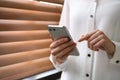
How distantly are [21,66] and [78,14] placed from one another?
370 millimetres

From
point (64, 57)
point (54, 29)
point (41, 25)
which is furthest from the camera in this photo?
point (41, 25)

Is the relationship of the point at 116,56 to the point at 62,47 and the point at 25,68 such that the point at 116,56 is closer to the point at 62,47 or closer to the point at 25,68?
the point at 62,47

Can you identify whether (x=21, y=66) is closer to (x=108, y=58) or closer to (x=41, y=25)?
(x=41, y=25)

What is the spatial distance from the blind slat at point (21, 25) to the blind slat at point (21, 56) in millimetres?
119

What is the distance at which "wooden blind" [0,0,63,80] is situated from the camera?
859 mm

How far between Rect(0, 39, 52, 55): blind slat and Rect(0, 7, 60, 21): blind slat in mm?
117

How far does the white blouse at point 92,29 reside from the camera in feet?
2.47

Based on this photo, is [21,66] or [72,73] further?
[21,66]

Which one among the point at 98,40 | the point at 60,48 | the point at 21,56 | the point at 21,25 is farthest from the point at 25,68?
the point at 98,40

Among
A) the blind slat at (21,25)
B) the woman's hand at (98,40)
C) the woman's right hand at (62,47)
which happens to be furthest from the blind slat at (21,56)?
the woman's hand at (98,40)

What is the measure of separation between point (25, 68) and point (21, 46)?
0.37 feet

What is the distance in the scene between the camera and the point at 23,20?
925 millimetres

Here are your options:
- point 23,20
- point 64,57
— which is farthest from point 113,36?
point 23,20

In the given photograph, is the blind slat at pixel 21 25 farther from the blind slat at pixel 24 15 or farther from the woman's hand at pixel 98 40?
the woman's hand at pixel 98 40
